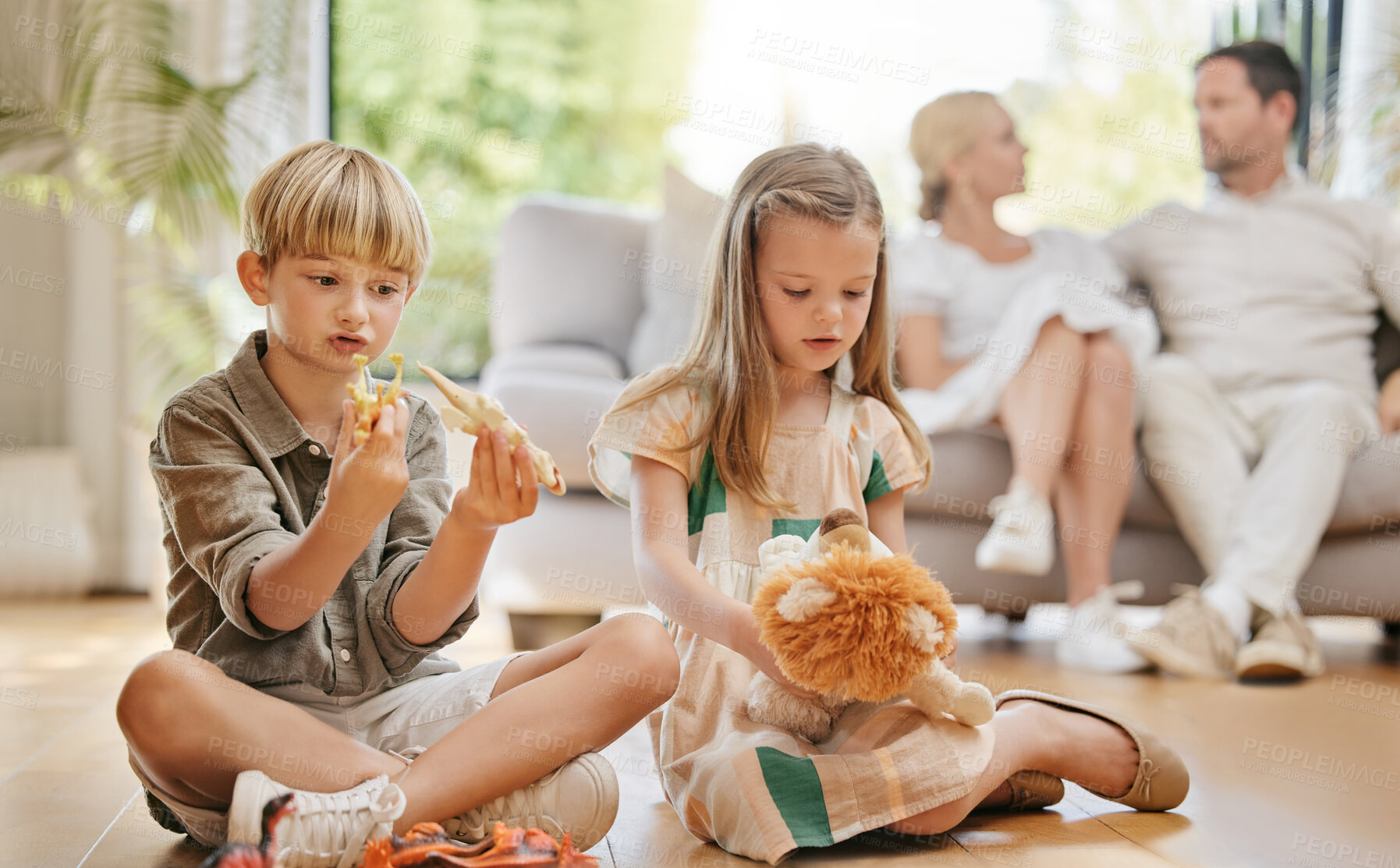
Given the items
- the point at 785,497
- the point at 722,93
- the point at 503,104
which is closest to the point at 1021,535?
the point at 785,497

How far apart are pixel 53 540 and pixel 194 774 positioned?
6.95ft

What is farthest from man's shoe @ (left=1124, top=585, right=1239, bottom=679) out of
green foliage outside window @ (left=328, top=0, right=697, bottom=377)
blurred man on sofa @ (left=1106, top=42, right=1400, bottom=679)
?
green foliage outside window @ (left=328, top=0, right=697, bottom=377)

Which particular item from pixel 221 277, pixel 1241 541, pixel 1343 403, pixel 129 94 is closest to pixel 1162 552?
pixel 1241 541

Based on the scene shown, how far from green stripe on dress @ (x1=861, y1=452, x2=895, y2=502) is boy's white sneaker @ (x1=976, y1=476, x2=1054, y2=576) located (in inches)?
29.6

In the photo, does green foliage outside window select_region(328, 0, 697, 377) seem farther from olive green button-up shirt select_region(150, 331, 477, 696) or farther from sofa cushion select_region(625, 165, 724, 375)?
olive green button-up shirt select_region(150, 331, 477, 696)

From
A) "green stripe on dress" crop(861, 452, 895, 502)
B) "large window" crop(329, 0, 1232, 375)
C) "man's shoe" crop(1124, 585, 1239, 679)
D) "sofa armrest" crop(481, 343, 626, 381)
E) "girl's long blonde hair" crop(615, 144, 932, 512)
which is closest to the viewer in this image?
"girl's long blonde hair" crop(615, 144, 932, 512)

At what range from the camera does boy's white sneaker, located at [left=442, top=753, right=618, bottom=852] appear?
37.9 inches

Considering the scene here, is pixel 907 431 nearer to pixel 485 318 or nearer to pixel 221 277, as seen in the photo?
pixel 221 277

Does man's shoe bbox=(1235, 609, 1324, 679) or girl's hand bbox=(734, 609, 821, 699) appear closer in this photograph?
girl's hand bbox=(734, 609, 821, 699)

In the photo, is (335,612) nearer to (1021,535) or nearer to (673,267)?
(1021,535)

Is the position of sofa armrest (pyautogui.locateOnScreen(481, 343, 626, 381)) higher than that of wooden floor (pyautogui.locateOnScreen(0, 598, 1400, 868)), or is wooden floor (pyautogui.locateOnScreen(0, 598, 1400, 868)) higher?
sofa armrest (pyautogui.locateOnScreen(481, 343, 626, 381))

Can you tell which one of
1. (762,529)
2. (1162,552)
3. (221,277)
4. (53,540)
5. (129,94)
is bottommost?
(53,540)

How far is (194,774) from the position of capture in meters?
0.91

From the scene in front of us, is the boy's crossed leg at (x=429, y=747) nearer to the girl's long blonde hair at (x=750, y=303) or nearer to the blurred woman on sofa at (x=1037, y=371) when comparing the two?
the girl's long blonde hair at (x=750, y=303)
